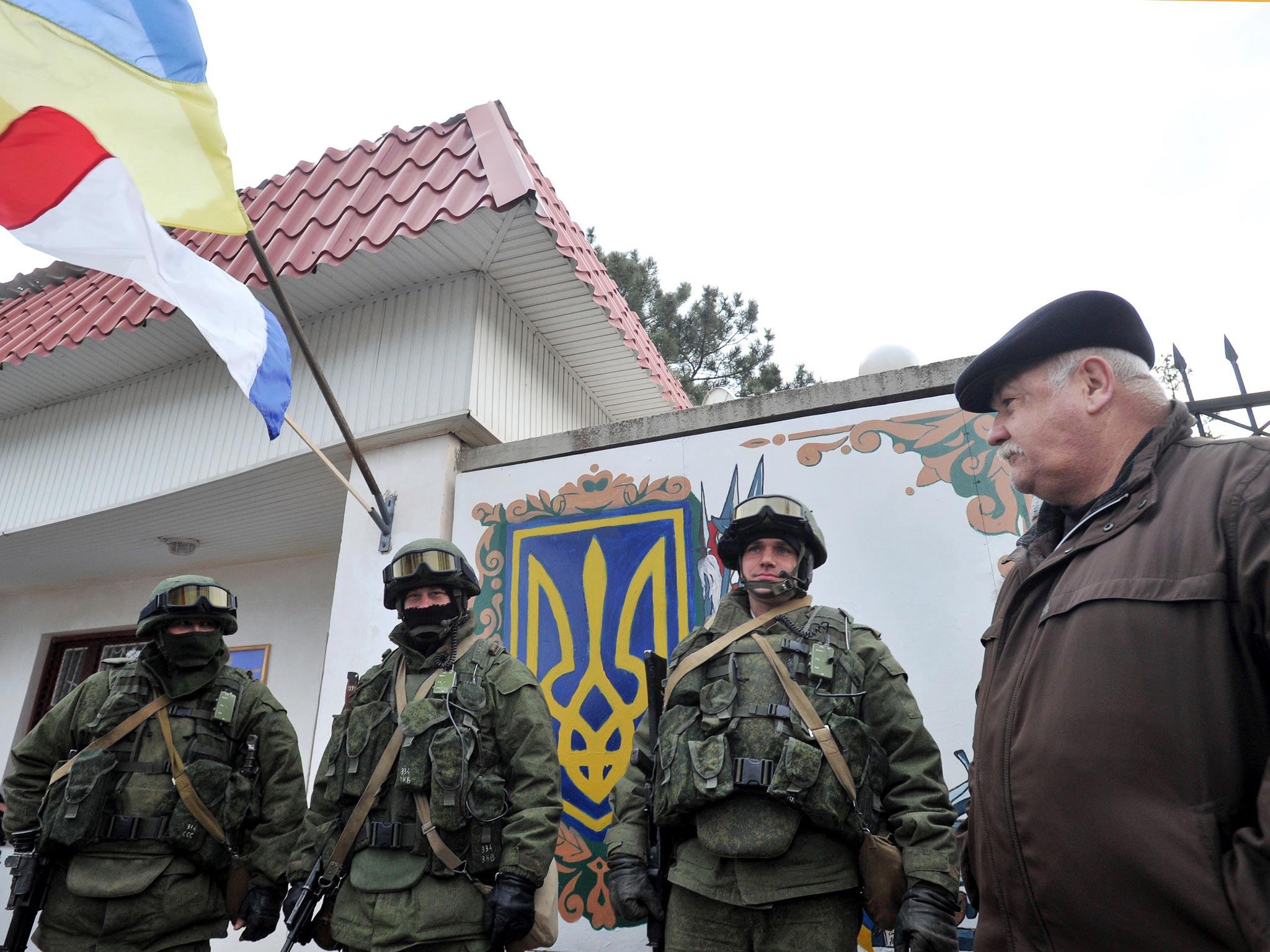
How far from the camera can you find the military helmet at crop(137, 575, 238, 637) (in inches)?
138

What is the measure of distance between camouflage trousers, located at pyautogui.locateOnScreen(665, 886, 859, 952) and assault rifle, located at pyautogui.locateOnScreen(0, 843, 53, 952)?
254 centimetres

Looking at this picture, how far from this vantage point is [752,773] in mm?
2484

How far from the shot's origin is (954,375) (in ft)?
12.9

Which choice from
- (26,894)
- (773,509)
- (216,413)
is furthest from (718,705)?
(216,413)

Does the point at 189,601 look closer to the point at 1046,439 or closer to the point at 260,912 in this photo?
the point at 260,912

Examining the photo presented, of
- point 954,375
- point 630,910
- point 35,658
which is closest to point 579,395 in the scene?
point 954,375

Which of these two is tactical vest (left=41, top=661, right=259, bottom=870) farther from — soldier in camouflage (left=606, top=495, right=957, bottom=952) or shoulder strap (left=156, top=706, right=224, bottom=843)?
soldier in camouflage (left=606, top=495, right=957, bottom=952)

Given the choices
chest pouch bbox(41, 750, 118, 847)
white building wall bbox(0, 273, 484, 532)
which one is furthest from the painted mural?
chest pouch bbox(41, 750, 118, 847)

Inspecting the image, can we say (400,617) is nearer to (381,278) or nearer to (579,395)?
(381,278)

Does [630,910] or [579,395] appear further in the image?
[579,395]

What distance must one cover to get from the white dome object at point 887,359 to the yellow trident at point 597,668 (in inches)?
60.1

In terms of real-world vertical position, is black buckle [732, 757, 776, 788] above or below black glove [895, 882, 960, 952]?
above

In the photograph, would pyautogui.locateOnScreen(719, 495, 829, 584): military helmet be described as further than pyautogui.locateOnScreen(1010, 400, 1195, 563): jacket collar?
Yes

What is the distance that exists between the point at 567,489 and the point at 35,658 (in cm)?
702
